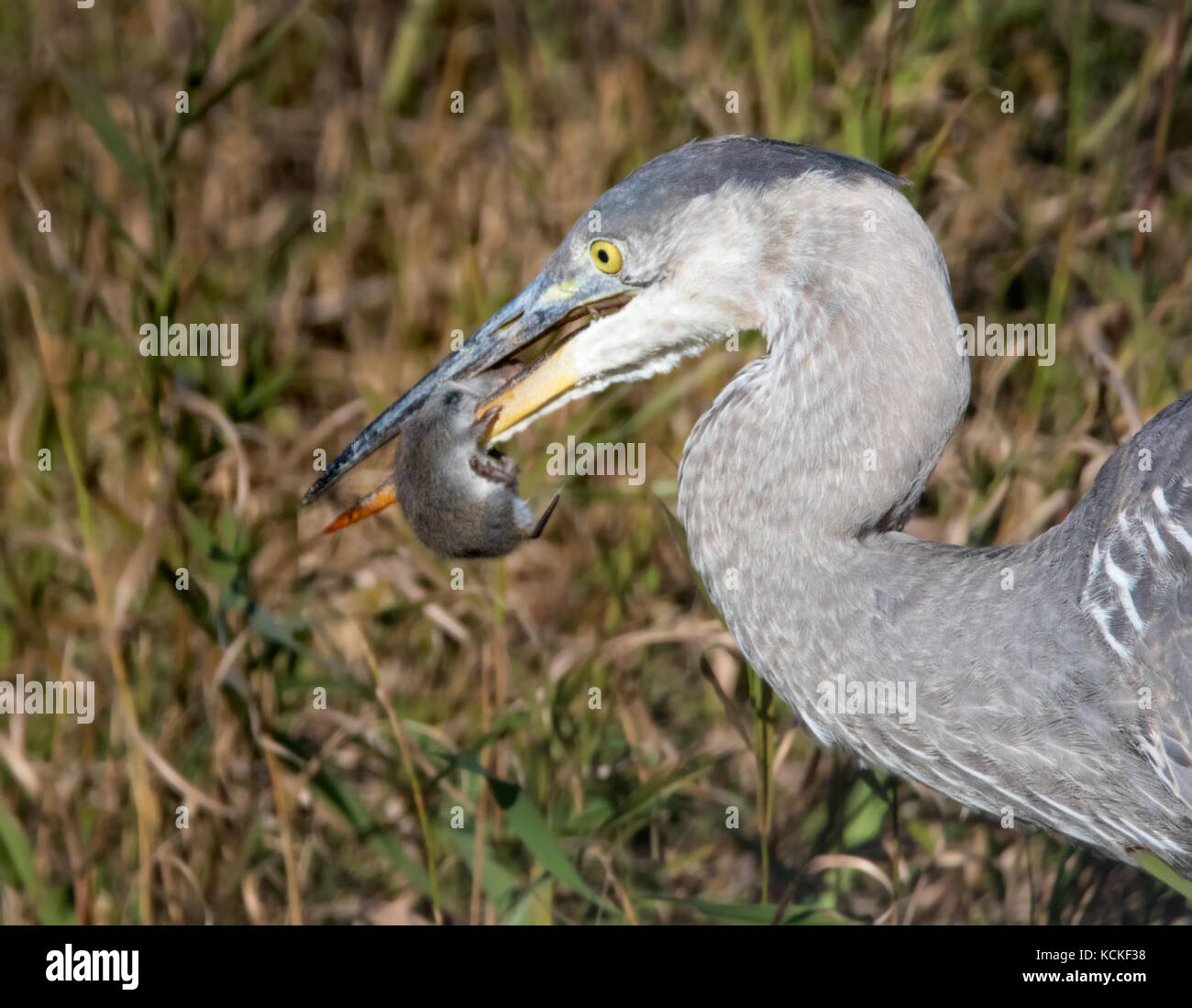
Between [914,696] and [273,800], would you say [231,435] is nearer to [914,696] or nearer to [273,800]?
[273,800]

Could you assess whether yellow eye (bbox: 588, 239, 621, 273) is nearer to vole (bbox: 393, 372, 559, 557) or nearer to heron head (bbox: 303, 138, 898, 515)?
heron head (bbox: 303, 138, 898, 515)

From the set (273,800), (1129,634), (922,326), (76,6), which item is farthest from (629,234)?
(76,6)

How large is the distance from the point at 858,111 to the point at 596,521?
1179 mm

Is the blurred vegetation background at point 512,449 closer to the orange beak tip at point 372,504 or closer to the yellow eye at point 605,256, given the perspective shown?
the orange beak tip at point 372,504

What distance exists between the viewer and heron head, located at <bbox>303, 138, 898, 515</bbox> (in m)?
1.89

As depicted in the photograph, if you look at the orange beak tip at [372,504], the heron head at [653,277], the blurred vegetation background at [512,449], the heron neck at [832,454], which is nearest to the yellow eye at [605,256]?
the heron head at [653,277]

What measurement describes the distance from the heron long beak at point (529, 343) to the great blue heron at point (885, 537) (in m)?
0.08

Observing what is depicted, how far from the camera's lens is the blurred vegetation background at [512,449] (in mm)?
2449

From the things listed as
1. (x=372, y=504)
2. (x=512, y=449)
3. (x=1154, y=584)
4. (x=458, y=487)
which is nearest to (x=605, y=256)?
(x=458, y=487)

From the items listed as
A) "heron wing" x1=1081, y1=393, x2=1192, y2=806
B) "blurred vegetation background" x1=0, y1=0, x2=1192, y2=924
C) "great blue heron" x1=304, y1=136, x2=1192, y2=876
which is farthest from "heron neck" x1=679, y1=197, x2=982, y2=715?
"blurred vegetation background" x1=0, y1=0, x2=1192, y2=924

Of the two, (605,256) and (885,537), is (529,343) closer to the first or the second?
(605,256)

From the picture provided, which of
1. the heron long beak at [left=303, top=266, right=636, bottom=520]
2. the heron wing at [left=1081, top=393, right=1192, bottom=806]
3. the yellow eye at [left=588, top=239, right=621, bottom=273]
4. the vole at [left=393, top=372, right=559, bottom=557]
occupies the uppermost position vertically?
the yellow eye at [left=588, top=239, right=621, bottom=273]

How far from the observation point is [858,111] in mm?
2639

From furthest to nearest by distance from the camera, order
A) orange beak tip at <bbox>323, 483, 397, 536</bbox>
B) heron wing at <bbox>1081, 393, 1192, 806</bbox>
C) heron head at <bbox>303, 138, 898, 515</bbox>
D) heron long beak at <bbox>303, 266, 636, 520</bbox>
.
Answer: orange beak tip at <bbox>323, 483, 397, 536</bbox> → heron long beak at <bbox>303, 266, 636, 520</bbox> → heron head at <bbox>303, 138, 898, 515</bbox> → heron wing at <bbox>1081, 393, 1192, 806</bbox>
